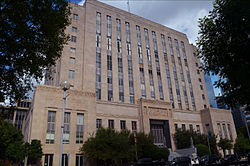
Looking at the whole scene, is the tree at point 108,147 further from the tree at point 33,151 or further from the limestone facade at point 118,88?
the tree at point 33,151

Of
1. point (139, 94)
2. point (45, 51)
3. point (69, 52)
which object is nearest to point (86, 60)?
point (69, 52)

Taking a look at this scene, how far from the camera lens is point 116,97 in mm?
44344

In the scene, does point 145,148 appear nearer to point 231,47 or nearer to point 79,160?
point 79,160

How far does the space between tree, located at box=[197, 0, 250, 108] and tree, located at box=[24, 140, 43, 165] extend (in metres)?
24.6

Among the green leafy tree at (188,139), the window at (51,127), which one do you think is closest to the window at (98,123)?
the window at (51,127)

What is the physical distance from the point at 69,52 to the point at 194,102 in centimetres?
3622

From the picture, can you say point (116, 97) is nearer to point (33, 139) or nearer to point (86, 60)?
point (86, 60)

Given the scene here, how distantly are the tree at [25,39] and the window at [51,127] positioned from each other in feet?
59.9

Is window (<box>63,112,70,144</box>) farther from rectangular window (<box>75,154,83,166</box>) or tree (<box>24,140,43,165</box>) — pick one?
tree (<box>24,140,43,165</box>)

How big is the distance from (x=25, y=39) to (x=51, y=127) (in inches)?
864

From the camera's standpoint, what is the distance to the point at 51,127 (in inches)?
1308

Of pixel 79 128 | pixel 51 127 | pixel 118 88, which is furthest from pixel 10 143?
pixel 118 88

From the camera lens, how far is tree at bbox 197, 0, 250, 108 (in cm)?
1281

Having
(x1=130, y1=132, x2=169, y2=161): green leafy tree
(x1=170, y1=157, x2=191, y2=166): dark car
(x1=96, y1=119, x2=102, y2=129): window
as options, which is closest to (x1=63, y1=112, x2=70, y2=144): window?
(x1=96, y1=119, x2=102, y2=129): window
